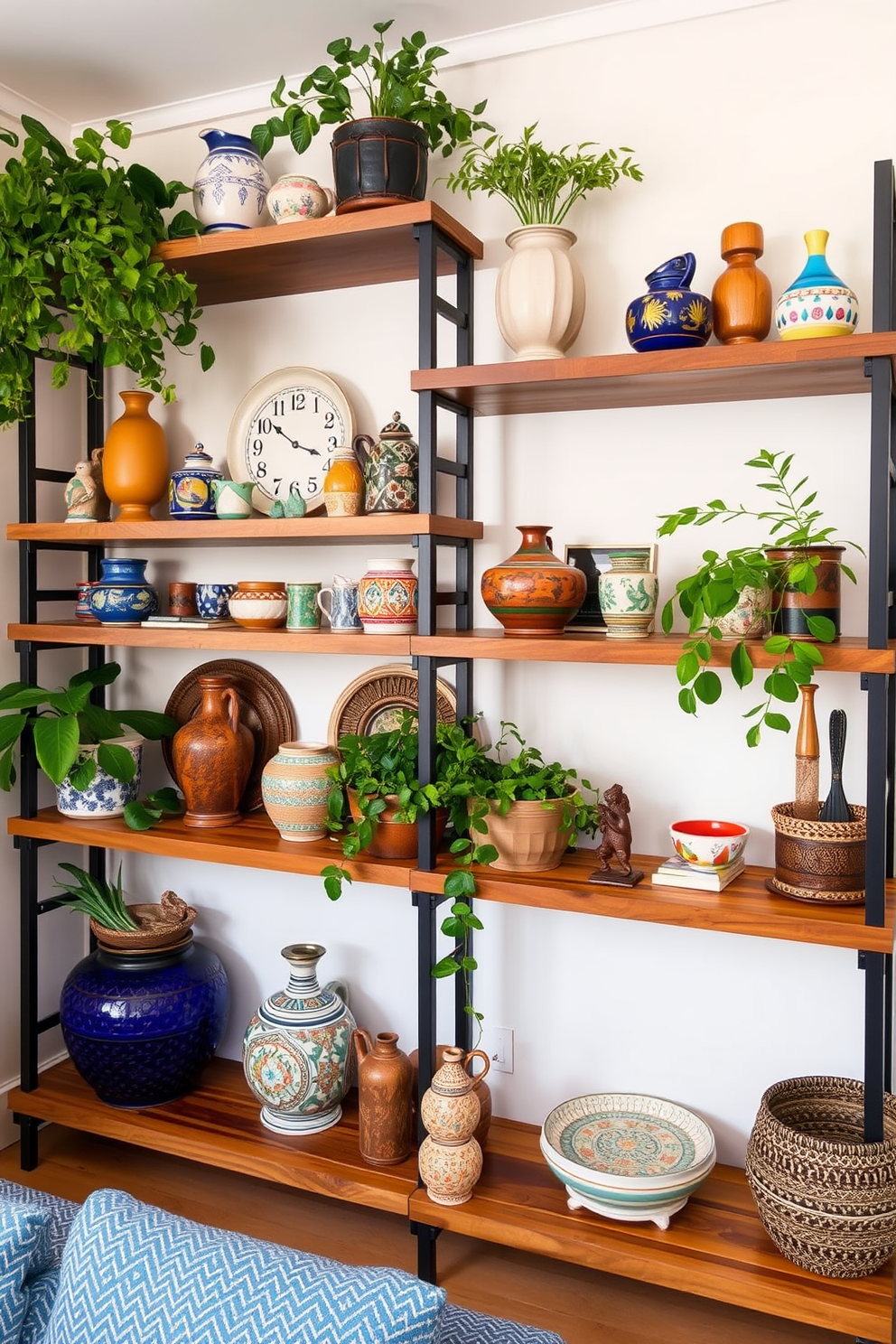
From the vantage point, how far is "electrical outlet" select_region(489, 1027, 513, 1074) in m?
2.32

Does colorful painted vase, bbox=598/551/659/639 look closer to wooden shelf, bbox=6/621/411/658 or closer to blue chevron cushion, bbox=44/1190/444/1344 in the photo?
wooden shelf, bbox=6/621/411/658

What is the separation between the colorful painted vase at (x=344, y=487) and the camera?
2143 millimetres

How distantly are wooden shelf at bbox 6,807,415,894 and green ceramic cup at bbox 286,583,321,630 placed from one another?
0.46 metres

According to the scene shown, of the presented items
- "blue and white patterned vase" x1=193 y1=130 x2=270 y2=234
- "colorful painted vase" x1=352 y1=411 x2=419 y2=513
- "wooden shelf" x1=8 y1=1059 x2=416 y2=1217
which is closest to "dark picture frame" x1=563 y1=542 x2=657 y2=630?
"colorful painted vase" x1=352 y1=411 x2=419 y2=513

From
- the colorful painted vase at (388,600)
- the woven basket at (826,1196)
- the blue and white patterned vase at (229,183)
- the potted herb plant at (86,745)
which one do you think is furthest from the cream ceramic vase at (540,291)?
the woven basket at (826,1196)

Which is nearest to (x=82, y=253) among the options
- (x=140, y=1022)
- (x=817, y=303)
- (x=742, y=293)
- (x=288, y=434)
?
(x=288, y=434)

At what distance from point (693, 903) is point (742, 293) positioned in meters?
1.06

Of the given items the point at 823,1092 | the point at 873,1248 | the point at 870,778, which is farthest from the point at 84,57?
the point at 873,1248

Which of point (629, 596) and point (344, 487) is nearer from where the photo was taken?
point (629, 596)

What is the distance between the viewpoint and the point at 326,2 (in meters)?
2.06

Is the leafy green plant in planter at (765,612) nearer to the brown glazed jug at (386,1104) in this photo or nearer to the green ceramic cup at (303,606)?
the green ceramic cup at (303,606)

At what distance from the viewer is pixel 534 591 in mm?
1906

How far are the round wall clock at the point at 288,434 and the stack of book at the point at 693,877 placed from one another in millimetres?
1128

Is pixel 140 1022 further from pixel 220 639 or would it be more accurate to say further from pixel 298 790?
pixel 220 639
